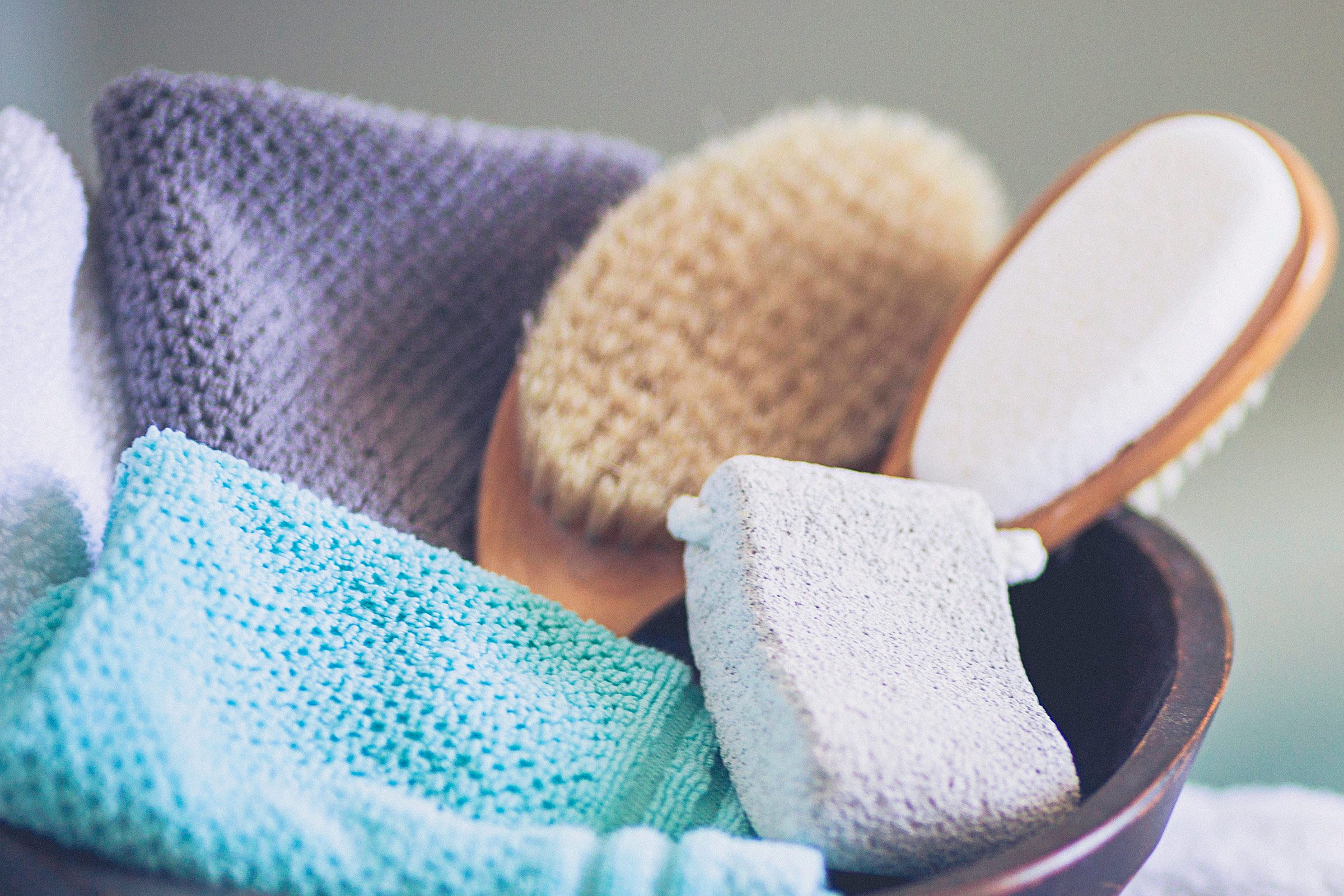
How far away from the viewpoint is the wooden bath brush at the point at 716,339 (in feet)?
1.10

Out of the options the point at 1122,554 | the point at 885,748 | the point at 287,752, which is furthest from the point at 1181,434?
the point at 287,752

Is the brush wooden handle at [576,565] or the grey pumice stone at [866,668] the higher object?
the grey pumice stone at [866,668]

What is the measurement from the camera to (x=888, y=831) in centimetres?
21

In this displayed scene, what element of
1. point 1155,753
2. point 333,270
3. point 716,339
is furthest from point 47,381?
point 1155,753

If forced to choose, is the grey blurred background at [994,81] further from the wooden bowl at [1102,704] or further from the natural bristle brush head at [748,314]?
the wooden bowl at [1102,704]

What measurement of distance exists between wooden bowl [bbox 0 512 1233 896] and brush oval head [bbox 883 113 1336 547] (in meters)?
0.04

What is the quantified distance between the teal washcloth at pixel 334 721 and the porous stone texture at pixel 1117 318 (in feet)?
0.50

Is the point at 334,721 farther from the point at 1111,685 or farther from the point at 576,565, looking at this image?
the point at 1111,685

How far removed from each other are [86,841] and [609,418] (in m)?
0.20

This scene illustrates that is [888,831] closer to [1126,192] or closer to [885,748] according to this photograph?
[885,748]

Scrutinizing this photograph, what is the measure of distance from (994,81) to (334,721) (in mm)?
543

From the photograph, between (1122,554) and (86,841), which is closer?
(86,841)

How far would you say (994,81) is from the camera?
57cm

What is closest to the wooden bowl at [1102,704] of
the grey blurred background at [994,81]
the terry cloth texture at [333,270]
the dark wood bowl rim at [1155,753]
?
the dark wood bowl rim at [1155,753]
